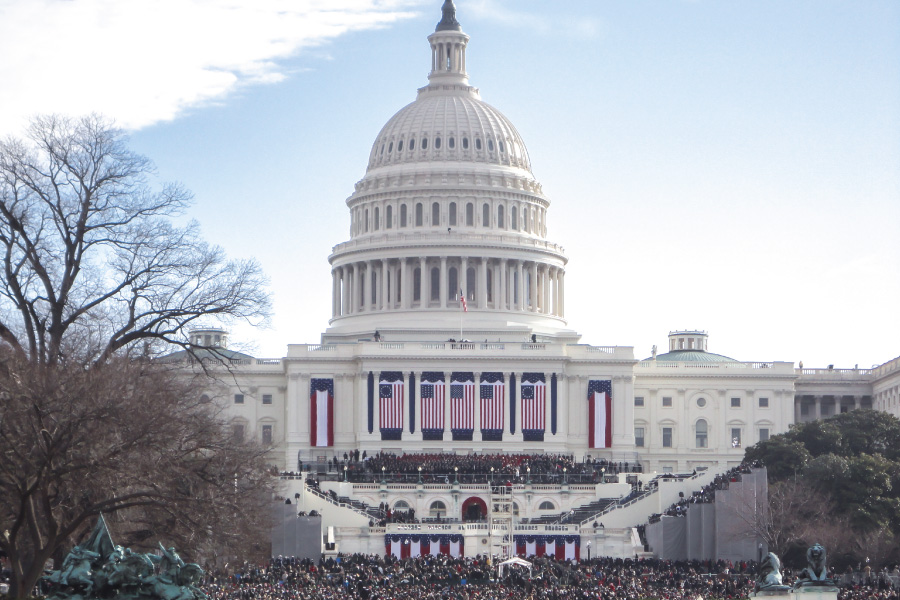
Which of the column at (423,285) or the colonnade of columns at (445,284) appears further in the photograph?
the colonnade of columns at (445,284)

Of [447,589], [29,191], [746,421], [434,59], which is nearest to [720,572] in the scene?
[447,589]

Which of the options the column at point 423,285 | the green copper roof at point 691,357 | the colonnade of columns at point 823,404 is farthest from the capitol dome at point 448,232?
the colonnade of columns at point 823,404

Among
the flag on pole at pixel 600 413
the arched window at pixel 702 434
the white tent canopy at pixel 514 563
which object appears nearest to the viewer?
the white tent canopy at pixel 514 563

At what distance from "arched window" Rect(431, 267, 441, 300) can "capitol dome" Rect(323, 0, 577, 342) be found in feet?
0.30

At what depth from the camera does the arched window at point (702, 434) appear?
173 meters

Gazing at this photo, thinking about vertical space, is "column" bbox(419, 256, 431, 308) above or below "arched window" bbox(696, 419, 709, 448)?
above

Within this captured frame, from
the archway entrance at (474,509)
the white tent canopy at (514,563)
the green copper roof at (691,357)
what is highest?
the green copper roof at (691,357)

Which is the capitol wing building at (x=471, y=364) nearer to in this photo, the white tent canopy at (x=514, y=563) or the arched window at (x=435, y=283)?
the arched window at (x=435, y=283)

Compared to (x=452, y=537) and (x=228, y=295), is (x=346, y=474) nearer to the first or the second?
(x=452, y=537)

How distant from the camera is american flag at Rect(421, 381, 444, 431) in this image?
6344 inches

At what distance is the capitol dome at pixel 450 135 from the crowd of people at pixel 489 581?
75418 mm

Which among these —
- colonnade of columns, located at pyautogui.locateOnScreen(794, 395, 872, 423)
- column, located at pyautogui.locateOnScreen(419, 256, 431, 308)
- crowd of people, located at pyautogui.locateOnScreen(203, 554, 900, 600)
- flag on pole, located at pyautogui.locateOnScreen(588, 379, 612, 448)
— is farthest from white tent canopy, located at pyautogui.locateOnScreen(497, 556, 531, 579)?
colonnade of columns, located at pyautogui.locateOnScreen(794, 395, 872, 423)

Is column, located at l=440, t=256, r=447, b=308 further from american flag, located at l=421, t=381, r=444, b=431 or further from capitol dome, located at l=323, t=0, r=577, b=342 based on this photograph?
american flag, located at l=421, t=381, r=444, b=431

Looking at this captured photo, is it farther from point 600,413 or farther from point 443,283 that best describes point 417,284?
point 600,413
